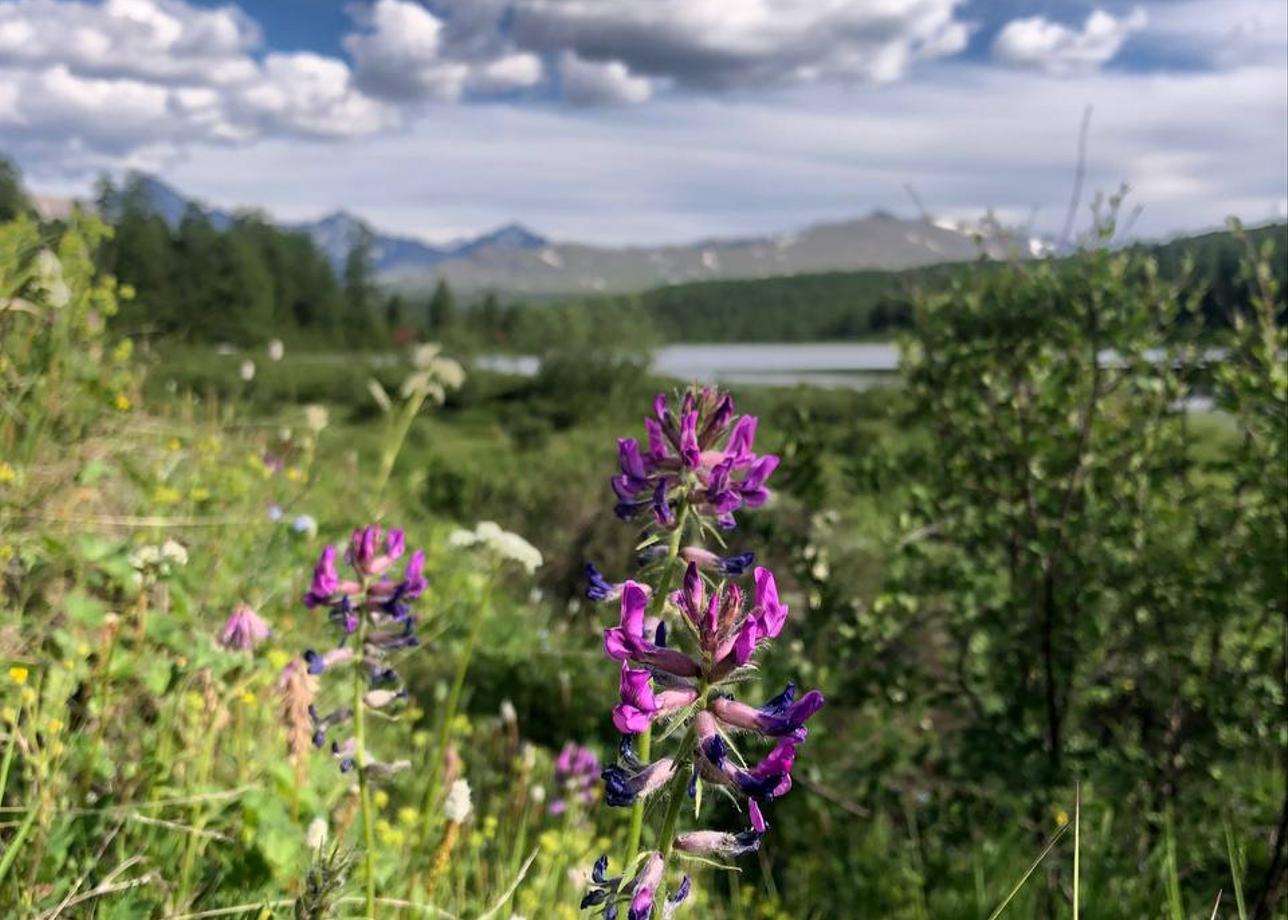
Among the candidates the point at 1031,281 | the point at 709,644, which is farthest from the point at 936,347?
the point at 709,644

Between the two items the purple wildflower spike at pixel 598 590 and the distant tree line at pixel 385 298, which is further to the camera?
the distant tree line at pixel 385 298

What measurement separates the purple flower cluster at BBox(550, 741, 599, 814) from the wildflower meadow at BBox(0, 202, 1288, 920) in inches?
1.1

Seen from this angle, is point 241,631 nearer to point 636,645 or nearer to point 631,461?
point 631,461

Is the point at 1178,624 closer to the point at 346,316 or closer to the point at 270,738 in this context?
the point at 270,738

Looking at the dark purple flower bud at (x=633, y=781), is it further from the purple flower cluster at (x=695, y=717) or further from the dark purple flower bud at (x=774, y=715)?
the dark purple flower bud at (x=774, y=715)

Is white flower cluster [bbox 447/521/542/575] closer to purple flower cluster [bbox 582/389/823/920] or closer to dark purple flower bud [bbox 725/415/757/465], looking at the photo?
dark purple flower bud [bbox 725/415/757/465]

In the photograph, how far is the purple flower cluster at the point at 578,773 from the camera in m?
4.65

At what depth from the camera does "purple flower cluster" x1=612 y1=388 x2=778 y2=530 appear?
1.95 metres

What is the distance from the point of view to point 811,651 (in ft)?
16.3

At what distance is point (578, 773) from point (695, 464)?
3267 millimetres

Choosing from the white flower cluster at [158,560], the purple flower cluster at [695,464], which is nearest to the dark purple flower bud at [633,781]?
the purple flower cluster at [695,464]

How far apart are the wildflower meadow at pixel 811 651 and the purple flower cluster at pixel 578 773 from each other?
27 millimetres

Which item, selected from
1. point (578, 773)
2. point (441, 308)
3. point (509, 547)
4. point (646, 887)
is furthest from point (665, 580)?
point (441, 308)

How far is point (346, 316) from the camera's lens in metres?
115
